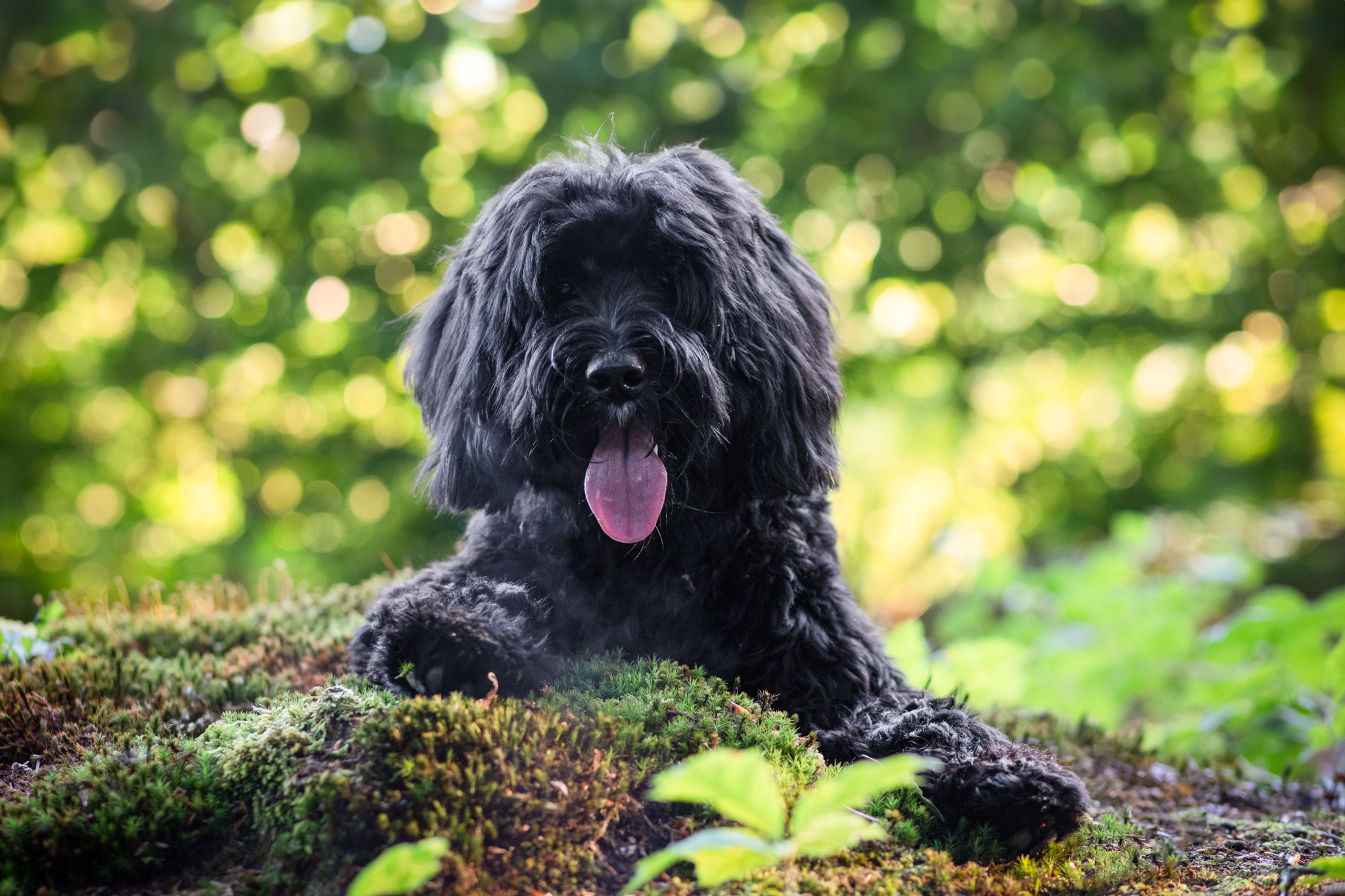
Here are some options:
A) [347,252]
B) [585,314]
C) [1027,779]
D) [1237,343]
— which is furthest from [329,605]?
[1237,343]

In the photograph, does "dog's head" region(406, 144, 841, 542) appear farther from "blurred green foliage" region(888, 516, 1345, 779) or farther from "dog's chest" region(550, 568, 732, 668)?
"blurred green foliage" region(888, 516, 1345, 779)

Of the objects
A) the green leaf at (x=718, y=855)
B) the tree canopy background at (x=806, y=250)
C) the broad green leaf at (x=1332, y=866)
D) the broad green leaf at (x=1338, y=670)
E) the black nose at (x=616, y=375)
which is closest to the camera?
the green leaf at (x=718, y=855)

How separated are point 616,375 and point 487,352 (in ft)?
1.81

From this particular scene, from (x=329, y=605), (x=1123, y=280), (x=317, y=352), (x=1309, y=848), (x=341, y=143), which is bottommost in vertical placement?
(x=1309, y=848)

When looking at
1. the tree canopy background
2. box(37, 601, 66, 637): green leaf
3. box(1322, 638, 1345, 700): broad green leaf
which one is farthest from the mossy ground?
the tree canopy background

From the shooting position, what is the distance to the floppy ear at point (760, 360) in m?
2.94

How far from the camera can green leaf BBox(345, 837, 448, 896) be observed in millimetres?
1652

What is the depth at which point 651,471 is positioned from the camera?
2.78 m

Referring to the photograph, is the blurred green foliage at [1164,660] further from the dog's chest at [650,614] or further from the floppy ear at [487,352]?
the floppy ear at [487,352]

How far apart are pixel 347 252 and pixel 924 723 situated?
8159 millimetres

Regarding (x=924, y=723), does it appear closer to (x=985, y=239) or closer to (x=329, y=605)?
(x=329, y=605)

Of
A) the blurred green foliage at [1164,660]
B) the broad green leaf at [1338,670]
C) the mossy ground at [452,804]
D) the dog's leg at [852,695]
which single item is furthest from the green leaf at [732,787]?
the broad green leaf at [1338,670]

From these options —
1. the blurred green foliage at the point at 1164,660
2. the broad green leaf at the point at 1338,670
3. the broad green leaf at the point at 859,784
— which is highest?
the broad green leaf at the point at 859,784

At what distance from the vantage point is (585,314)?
2867 mm
